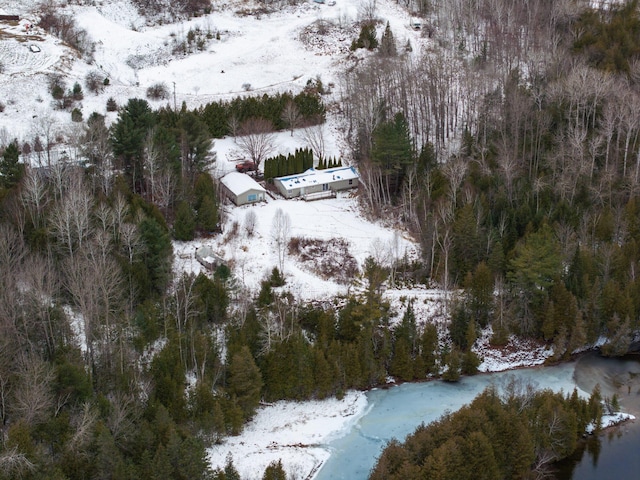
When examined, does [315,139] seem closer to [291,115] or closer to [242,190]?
[291,115]

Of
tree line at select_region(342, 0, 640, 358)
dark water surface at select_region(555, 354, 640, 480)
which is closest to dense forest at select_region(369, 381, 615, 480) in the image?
dark water surface at select_region(555, 354, 640, 480)

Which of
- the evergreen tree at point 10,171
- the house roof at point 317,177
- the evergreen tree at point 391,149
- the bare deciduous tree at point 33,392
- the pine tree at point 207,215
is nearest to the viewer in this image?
the bare deciduous tree at point 33,392

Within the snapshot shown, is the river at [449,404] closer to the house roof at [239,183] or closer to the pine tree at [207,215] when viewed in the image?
the pine tree at [207,215]

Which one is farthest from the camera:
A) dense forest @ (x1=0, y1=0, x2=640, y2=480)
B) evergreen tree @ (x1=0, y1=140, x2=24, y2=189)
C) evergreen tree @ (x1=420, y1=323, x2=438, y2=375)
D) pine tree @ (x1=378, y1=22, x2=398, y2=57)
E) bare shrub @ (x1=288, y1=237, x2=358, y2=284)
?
pine tree @ (x1=378, y1=22, x2=398, y2=57)

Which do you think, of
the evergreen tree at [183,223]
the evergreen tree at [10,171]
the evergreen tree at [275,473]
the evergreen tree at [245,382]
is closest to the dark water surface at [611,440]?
the evergreen tree at [275,473]

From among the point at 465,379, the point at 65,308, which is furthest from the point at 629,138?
the point at 65,308

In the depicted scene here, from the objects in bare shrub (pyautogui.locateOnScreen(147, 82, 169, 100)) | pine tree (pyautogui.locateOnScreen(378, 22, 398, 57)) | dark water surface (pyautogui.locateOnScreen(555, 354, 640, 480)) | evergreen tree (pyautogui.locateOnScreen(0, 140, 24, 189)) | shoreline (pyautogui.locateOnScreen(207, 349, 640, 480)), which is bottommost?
dark water surface (pyautogui.locateOnScreen(555, 354, 640, 480))

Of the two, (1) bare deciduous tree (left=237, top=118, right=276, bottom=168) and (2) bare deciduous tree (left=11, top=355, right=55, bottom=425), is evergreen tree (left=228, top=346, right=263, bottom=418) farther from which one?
(1) bare deciduous tree (left=237, top=118, right=276, bottom=168)
